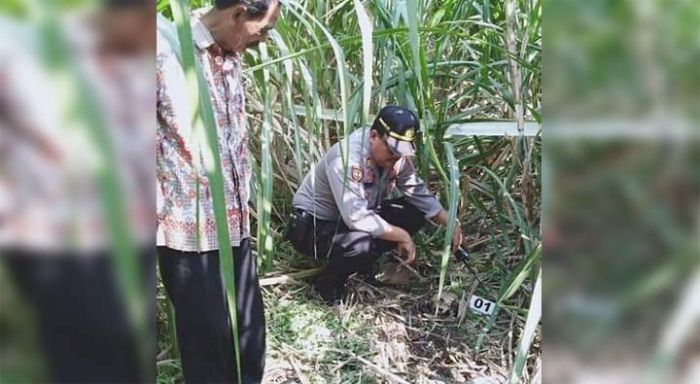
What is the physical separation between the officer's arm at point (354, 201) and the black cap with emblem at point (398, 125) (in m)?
0.15

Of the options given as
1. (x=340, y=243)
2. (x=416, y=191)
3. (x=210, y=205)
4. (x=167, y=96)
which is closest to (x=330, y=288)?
(x=340, y=243)

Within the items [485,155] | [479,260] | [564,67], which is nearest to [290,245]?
[479,260]

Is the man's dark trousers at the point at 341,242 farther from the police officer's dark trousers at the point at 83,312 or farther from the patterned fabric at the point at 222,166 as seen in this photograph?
the police officer's dark trousers at the point at 83,312

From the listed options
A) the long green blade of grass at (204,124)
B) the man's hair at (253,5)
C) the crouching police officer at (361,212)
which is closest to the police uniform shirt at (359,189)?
the crouching police officer at (361,212)

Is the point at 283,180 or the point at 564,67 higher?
the point at 564,67

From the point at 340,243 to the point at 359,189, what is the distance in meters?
0.18

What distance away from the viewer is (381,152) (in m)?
1.69

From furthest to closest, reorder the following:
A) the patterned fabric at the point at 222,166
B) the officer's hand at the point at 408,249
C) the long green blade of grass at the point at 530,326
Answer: the officer's hand at the point at 408,249, the patterned fabric at the point at 222,166, the long green blade of grass at the point at 530,326

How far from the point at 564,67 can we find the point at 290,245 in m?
1.77

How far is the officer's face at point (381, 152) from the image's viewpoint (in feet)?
5.38

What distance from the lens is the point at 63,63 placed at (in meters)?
0.17

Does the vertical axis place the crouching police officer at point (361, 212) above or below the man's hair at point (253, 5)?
below

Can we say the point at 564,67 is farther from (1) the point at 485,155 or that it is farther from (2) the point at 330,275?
(2) the point at 330,275

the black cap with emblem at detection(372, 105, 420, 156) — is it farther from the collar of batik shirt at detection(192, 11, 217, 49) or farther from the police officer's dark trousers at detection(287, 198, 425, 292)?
the collar of batik shirt at detection(192, 11, 217, 49)
